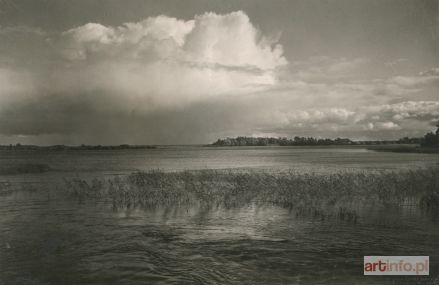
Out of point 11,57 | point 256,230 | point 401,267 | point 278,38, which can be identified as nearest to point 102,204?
point 11,57

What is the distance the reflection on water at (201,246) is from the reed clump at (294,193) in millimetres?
2365

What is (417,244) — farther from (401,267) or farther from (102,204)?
(102,204)

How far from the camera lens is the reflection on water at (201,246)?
11.3 meters

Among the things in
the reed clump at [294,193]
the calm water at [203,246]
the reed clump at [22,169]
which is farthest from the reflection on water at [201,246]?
the reed clump at [22,169]

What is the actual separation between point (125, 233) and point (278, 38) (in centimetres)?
1264

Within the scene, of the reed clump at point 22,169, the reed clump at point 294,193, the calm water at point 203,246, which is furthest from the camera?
the reed clump at point 22,169

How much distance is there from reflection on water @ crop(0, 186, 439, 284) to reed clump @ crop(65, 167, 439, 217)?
236 cm

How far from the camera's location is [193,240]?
1506cm

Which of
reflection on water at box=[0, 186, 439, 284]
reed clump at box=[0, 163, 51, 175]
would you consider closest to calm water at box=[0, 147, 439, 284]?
reflection on water at box=[0, 186, 439, 284]

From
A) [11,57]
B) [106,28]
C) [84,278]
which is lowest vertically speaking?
[84,278]

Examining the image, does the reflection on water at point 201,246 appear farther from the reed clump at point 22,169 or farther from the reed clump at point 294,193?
the reed clump at point 22,169

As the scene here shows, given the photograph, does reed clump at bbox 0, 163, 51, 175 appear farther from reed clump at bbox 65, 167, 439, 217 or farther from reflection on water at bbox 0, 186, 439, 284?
reflection on water at bbox 0, 186, 439, 284

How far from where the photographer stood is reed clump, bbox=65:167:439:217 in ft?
73.5

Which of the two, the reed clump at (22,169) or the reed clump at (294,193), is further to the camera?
the reed clump at (22,169)
